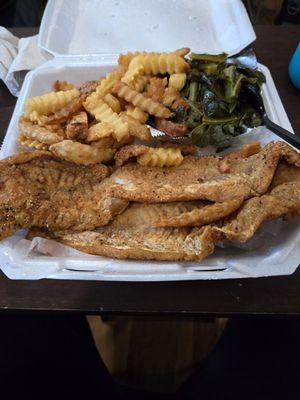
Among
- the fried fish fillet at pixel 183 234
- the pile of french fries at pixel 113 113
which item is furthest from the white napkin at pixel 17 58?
the fried fish fillet at pixel 183 234

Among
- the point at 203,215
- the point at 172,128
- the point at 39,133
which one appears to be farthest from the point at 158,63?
the point at 203,215

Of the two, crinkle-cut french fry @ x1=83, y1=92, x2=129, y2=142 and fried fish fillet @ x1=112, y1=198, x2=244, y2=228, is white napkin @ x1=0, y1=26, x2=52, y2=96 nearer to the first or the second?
crinkle-cut french fry @ x1=83, y1=92, x2=129, y2=142

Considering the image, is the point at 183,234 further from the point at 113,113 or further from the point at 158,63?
the point at 158,63

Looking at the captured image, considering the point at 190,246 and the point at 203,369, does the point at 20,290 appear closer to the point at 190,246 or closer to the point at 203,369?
the point at 190,246

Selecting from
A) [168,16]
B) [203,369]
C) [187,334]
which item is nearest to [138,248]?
[203,369]

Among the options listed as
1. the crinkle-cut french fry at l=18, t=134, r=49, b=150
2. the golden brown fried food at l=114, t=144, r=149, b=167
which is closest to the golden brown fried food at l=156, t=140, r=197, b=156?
the golden brown fried food at l=114, t=144, r=149, b=167
